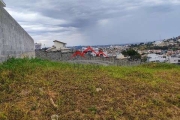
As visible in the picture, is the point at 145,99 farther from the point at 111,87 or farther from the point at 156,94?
the point at 111,87

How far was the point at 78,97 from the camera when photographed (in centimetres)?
434

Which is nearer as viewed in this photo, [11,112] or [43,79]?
[11,112]

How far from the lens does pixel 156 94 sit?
4.88 m

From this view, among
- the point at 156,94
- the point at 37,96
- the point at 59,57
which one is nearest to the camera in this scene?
the point at 37,96

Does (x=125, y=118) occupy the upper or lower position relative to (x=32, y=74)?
lower

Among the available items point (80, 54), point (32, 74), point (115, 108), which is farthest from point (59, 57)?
point (115, 108)

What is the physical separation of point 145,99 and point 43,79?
2047 mm

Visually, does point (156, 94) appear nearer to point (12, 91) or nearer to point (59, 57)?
point (12, 91)

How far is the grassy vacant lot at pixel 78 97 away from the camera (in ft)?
12.3

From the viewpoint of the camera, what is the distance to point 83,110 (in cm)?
387

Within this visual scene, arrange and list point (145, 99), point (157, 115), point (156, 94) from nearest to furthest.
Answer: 1. point (157, 115)
2. point (145, 99)
3. point (156, 94)

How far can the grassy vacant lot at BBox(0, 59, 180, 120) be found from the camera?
12.3 ft

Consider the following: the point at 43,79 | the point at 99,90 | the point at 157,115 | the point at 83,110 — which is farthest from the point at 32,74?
the point at 157,115

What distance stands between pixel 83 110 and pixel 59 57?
57.5 ft
